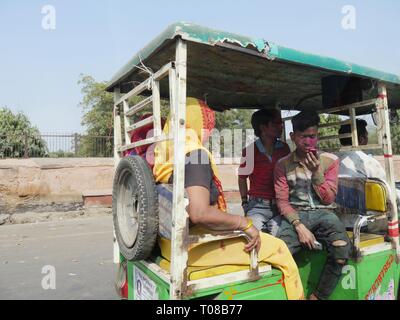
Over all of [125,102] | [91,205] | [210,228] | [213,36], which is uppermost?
[213,36]

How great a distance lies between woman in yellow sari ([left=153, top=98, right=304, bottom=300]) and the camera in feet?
5.95

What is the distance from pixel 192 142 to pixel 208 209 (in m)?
0.40

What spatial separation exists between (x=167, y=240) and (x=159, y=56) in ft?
3.81

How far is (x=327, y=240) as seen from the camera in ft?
8.05

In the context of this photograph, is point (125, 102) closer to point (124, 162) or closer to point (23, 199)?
point (124, 162)

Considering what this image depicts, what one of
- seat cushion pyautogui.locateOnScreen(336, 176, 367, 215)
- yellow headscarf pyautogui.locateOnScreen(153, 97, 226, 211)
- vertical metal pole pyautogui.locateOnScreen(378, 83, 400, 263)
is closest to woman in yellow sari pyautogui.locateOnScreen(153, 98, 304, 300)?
yellow headscarf pyautogui.locateOnScreen(153, 97, 226, 211)

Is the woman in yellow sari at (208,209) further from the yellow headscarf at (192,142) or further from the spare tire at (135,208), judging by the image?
the spare tire at (135,208)

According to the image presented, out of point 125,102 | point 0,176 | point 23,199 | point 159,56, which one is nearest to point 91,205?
point 23,199

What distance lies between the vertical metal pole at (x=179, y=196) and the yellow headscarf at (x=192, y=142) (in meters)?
0.16

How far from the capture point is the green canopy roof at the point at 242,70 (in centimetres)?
186

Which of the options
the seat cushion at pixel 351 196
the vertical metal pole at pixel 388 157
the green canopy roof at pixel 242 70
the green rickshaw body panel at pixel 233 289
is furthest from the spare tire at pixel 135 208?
the seat cushion at pixel 351 196

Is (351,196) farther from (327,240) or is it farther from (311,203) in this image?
(327,240)

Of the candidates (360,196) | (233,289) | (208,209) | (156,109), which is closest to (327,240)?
(360,196)

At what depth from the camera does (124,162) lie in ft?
7.00
